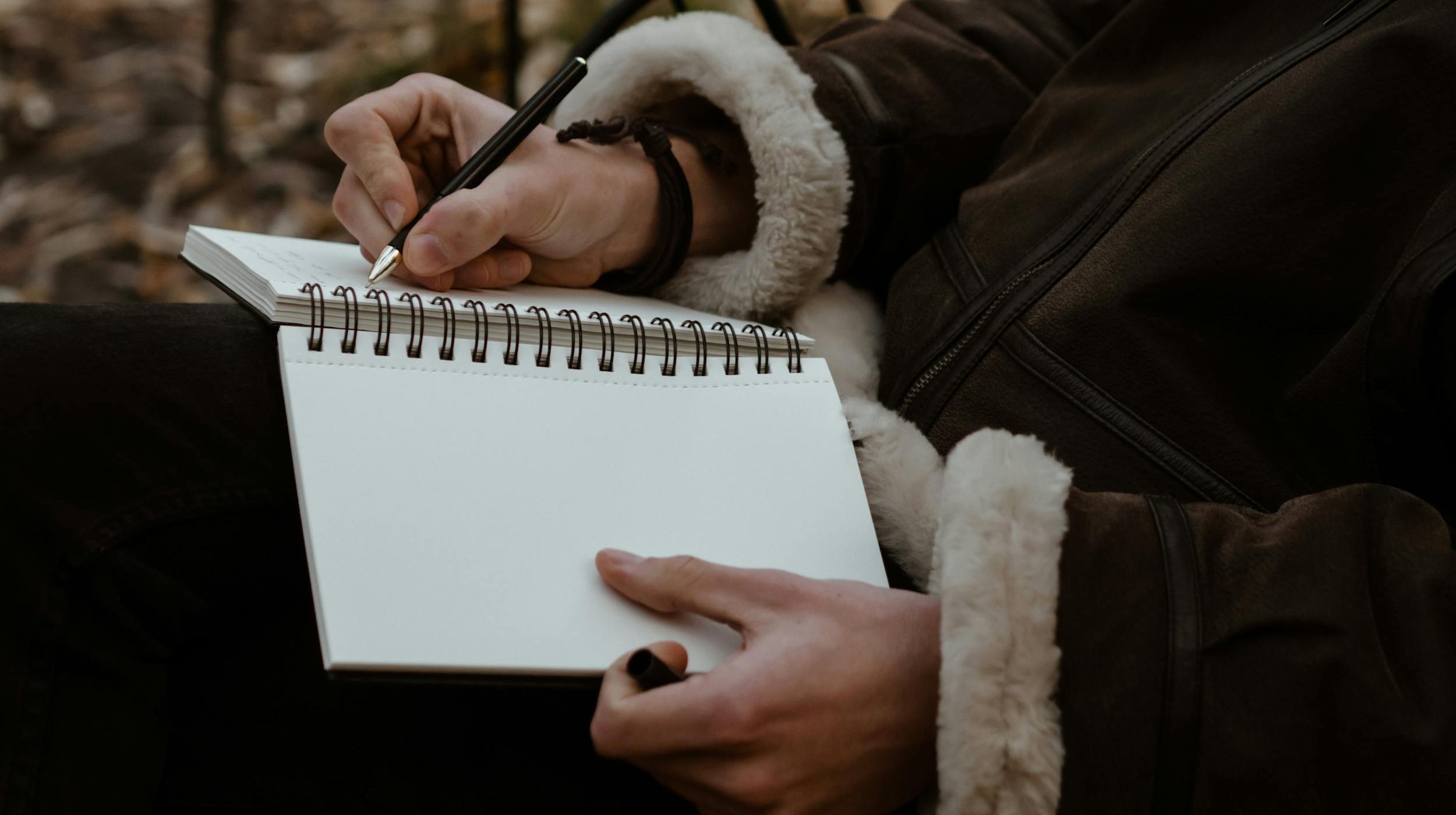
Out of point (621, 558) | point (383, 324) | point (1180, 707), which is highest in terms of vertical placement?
point (383, 324)

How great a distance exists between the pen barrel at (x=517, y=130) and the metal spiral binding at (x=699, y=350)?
8.2 inches

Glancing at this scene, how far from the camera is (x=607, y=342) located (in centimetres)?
64

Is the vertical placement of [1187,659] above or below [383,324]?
below

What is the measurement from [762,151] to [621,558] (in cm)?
44

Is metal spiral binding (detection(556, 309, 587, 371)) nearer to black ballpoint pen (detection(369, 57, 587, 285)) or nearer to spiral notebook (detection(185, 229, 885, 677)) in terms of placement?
spiral notebook (detection(185, 229, 885, 677))

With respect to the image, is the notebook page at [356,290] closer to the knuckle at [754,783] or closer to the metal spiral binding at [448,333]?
the metal spiral binding at [448,333]

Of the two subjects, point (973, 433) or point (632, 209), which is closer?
point (973, 433)

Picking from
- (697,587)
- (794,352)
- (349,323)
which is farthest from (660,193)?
(697,587)

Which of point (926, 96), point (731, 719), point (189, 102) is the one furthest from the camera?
point (189, 102)

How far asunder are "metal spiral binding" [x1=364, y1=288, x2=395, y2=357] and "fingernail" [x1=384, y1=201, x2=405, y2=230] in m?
0.15

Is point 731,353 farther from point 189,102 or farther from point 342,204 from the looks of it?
point 189,102

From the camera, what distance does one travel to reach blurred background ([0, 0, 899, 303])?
1819 mm

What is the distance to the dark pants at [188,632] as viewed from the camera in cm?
53

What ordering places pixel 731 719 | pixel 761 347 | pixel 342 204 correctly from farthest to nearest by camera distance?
pixel 342 204 < pixel 761 347 < pixel 731 719
